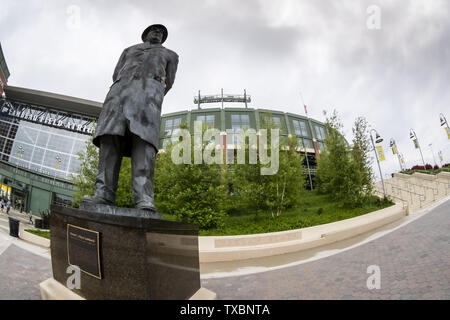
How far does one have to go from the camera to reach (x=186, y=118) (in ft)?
111

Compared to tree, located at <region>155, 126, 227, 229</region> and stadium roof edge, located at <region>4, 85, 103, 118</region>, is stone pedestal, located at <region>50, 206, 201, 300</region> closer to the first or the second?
tree, located at <region>155, 126, 227, 229</region>

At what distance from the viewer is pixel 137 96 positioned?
3178 mm

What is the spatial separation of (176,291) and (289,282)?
3.04 meters

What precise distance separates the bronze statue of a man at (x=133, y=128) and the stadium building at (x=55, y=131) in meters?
26.6

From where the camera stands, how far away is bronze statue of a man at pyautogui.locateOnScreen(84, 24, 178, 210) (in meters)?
3.02

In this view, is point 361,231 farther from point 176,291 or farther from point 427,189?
point 427,189

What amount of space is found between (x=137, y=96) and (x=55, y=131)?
4669 cm

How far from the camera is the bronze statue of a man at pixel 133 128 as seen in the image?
3.02m

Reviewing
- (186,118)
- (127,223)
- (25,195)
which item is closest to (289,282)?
(127,223)

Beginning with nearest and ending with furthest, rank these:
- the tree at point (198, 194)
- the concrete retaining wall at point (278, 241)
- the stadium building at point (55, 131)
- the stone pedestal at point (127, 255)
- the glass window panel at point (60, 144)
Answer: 1. the stone pedestal at point (127, 255)
2. the concrete retaining wall at point (278, 241)
3. the tree at point (198, 194)
4. the stadium building at point (55, 131)
5. the glass window panel at point (60, 144)

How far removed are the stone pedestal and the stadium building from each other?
1072 inches

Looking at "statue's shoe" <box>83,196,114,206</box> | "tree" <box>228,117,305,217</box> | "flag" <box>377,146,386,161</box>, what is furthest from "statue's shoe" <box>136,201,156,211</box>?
"flag" <box>377,146,386,161</box>

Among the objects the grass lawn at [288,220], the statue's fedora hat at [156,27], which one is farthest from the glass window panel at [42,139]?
the statue's fedora hat at [156,27]

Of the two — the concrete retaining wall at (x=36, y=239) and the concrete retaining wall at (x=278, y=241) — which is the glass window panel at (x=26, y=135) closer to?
the concrete retaining wall at (x=36, y=239)
